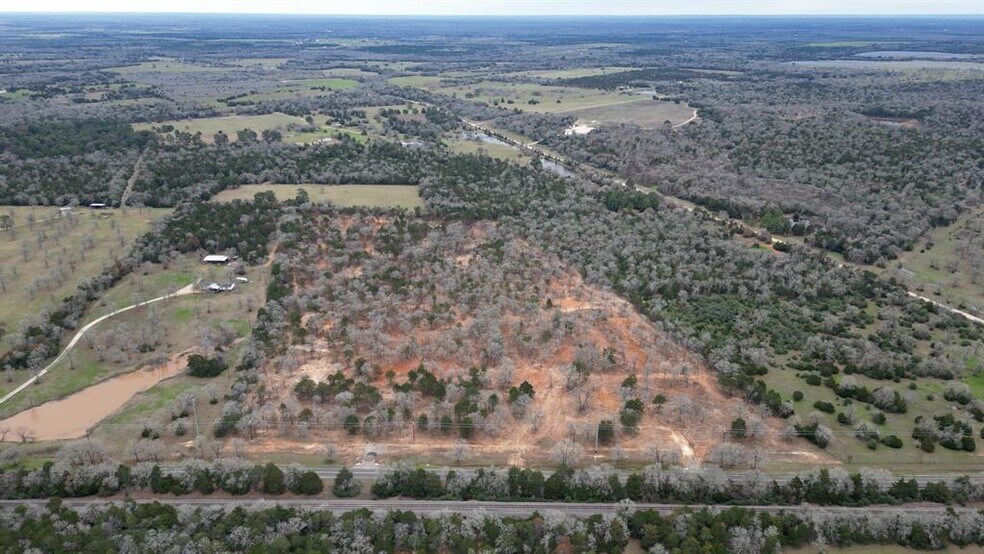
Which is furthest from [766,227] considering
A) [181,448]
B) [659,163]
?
[181,448]

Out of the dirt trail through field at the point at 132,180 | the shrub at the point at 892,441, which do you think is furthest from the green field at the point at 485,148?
the shrub at the point at 892,441

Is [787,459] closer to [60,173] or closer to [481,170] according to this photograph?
[481,170]

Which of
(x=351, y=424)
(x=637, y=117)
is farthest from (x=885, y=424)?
(x=637, y=117)

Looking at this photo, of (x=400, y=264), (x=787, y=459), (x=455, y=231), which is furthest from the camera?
(x=455, y=231)

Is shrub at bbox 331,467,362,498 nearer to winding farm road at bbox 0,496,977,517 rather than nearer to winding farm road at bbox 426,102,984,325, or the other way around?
winding farm road at bbox 0,496,977,517

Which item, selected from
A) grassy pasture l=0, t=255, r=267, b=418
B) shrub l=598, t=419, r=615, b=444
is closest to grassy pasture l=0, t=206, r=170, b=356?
grassy pasture l=0, t=255, r=267, b=418
